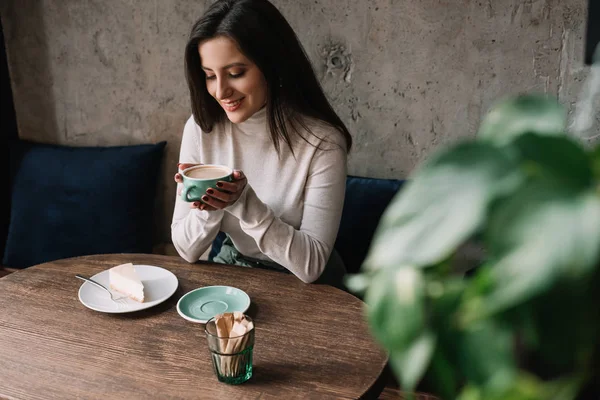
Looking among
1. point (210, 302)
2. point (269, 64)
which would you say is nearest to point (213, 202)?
point (210, 302)

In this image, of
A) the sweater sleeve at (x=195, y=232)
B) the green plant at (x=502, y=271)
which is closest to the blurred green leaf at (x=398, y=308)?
the green plant at (x=502, y=271)

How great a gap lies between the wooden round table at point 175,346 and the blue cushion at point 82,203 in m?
0.92

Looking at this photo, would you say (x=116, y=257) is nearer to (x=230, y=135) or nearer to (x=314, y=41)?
(x=230, y=135)

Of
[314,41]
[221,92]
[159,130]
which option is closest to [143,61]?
[159,130]

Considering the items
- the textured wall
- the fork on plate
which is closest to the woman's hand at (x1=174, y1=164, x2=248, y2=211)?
the fork on plate

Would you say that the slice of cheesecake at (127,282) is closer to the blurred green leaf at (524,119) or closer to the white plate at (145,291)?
the white plate at (145,291)

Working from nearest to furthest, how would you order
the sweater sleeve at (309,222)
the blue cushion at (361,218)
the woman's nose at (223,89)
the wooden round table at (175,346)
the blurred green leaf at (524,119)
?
the blurred green leaf at (524,119), the wooden round table at (175,346), the sweater sleeve at (309,222), the woman's nose at (223,89), the blue cushion at (361,218)

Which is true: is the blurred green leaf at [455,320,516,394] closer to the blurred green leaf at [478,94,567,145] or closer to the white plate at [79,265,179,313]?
the blurred green leaf at [478,94,567,145]

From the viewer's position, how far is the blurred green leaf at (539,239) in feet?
1.11

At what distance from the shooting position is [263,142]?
189 centimetres

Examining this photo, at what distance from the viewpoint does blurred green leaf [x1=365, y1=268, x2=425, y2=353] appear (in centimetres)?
41

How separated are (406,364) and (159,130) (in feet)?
7.71

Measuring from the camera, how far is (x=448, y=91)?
2.18 m

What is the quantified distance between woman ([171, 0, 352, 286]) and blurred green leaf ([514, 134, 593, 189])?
1205 mm
